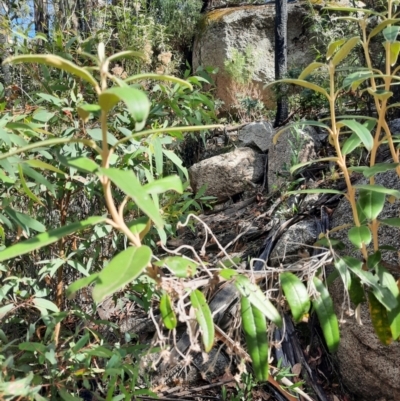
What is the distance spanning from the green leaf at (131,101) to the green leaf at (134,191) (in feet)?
0.26

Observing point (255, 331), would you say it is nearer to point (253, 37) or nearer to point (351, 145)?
point (351, 145)

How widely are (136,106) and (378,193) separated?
0.64 meters

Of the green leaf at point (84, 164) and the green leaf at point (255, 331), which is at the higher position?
the green leaf at point (84, 164)

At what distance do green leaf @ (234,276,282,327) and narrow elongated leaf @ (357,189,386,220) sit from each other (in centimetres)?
30

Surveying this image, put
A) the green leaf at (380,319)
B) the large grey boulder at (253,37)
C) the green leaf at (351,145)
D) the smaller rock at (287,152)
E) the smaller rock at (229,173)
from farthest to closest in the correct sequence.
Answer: the large grey boulder at (253,37), the smaller rock at (229,173), the smaller rock at (287,152), the green leaf at (351,145), the green leaf at (380,319)

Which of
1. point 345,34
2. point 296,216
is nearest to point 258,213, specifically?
point 296,216

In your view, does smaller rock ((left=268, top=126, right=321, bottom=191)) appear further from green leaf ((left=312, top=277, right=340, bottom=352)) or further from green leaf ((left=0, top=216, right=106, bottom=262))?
green leaf ((left=0, top=216, right=106, bottom=262))

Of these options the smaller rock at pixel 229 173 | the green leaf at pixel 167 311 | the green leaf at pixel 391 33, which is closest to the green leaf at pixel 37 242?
the green leaf at pixel 167 311

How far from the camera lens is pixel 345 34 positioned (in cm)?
405

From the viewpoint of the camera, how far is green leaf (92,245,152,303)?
1.86 feet

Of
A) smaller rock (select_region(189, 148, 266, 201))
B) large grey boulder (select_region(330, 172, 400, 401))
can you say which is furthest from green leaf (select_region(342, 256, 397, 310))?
smaller rock (select_region(189, 148, 266, 201))

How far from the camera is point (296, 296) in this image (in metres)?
0.84

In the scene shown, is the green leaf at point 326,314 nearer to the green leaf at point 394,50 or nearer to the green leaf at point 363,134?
the green leaf at point 363,134

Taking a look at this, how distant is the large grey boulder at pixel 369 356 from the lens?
1.49 m
